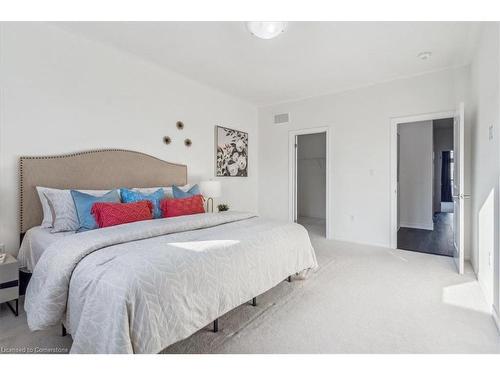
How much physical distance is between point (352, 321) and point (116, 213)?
2.09 m

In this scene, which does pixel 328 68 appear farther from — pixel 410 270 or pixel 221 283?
pixel 221 283

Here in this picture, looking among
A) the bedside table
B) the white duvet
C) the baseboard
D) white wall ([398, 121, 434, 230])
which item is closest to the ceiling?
the white duvet

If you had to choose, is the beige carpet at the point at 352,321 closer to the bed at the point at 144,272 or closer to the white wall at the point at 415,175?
the bed at the point at 144,272

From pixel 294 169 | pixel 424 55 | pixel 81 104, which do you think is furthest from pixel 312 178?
pixel 81 104

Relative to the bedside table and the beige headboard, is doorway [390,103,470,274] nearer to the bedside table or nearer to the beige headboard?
the beige headboard

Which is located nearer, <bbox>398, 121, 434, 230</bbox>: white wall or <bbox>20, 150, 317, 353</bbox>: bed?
<bbox>20, 150, 317, 353</bbox>: bed

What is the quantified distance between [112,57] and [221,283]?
2898mm

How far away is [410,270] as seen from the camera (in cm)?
307

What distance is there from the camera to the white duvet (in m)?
1.31

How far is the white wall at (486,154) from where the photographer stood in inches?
82.9

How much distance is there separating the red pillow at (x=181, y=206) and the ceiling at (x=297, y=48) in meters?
1.74

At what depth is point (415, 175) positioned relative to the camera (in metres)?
5.61

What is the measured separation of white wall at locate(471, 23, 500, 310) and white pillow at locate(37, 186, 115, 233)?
340 centimetres

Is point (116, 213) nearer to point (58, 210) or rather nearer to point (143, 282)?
point (58, 210)
